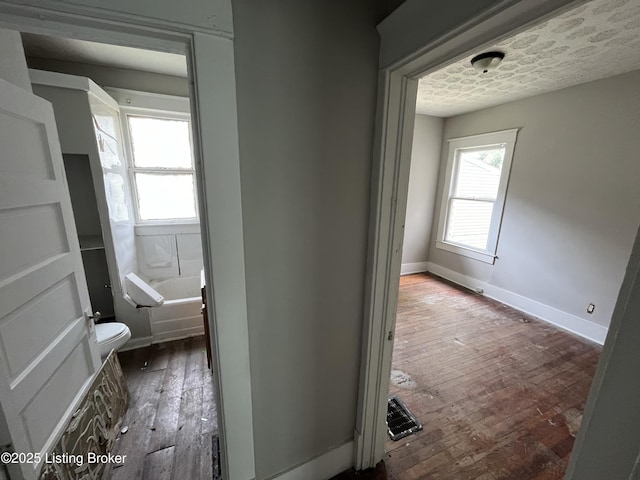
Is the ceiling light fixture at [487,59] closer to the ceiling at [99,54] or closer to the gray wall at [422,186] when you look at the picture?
the gray wall at [422,186]

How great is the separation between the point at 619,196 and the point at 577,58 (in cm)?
136

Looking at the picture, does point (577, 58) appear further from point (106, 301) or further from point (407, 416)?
point (106, 301)

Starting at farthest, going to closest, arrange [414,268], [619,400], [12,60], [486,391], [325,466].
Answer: [414,268] < [486,391] < [325,466] < [12,60] < [619,400]

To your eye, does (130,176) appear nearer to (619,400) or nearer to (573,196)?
(619,400)

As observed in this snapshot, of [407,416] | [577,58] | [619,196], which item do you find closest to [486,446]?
[407,416]

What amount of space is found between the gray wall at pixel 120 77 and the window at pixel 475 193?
12.5 ft

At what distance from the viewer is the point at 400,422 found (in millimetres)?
1795

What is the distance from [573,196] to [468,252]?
1.45 metres

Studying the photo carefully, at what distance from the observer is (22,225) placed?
1.12 metres

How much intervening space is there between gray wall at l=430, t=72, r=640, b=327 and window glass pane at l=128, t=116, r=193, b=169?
406 cm

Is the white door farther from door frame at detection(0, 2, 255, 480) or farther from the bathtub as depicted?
the bathtub

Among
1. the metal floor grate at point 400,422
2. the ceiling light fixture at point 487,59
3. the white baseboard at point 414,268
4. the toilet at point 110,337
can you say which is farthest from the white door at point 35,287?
the white baseboard at point 414,268

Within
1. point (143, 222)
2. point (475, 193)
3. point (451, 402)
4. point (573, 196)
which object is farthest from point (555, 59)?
point (143, 222)

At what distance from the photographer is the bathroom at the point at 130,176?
2229 millimetres
